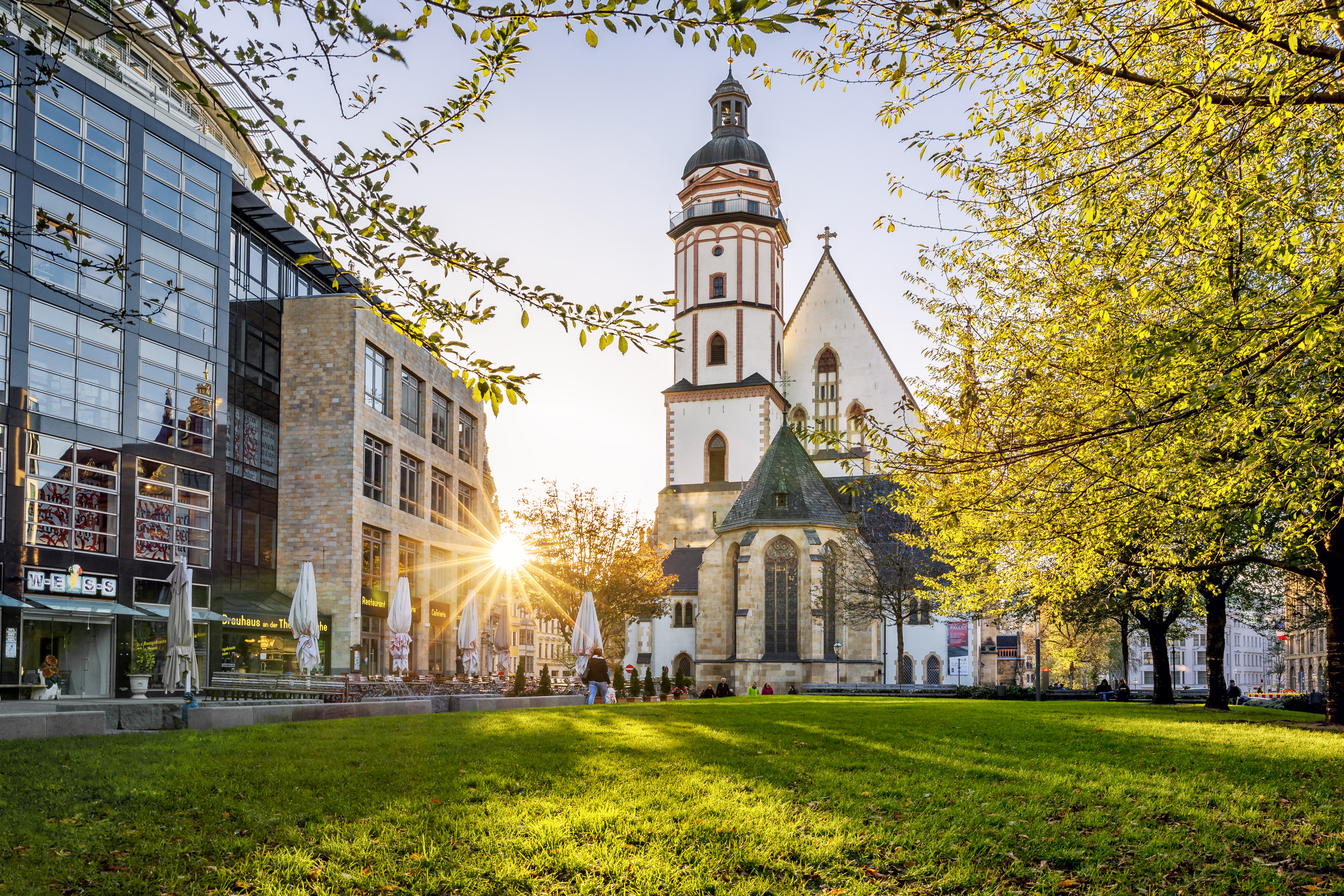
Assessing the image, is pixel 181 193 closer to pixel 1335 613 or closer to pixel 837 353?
pixel 1335 613

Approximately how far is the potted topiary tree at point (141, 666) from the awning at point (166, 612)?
0.98m

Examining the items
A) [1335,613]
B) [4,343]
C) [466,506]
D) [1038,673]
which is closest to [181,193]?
[4,343]

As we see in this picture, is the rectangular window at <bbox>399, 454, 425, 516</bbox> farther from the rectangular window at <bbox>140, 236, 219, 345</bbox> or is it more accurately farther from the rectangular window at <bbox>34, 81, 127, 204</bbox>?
the rectangular window at <bbox>34, 81, 127, 204</bbox>

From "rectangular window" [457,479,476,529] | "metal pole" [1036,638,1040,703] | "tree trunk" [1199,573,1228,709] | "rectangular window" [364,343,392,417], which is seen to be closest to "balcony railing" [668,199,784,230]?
"rectangular window" [457,479,476,529]

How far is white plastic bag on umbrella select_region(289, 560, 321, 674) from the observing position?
1118 inches

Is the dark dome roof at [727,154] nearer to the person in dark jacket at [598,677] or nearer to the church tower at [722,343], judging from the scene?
the church tower at [722,343]

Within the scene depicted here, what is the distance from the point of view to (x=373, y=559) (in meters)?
42.5

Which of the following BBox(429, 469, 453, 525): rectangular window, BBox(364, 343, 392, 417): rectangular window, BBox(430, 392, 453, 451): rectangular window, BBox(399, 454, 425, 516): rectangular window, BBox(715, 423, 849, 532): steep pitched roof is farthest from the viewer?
BBox(715, 423, 849, 532): steep pitched roof

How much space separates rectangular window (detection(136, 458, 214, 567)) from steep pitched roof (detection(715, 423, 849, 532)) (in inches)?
1083

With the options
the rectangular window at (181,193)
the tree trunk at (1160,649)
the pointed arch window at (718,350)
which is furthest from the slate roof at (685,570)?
the rectangular window at (181,193)

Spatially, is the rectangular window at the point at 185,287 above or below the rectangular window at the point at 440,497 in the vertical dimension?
above

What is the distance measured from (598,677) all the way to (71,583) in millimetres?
15261

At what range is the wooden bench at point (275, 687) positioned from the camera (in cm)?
2572

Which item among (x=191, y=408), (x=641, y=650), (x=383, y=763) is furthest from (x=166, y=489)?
(x=641, y=650)
